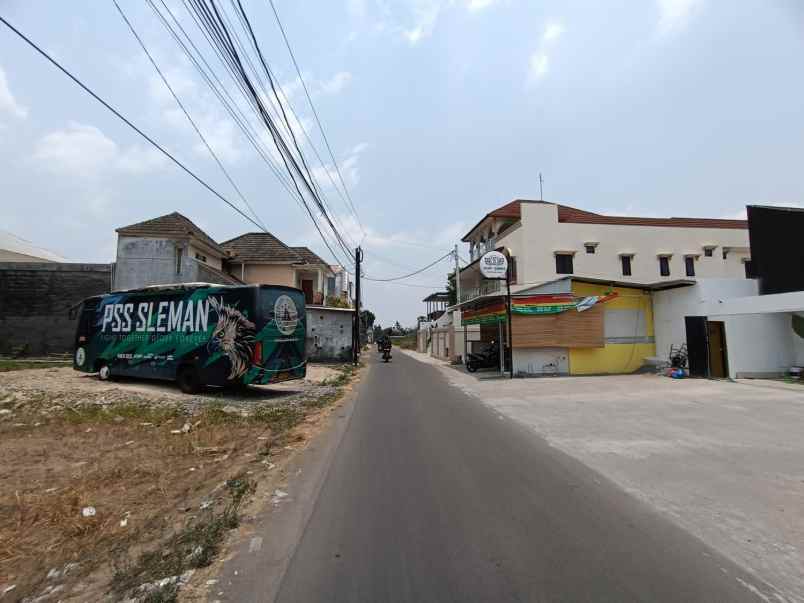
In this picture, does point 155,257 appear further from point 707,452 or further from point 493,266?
point 707,452

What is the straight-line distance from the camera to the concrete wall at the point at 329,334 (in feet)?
92.7

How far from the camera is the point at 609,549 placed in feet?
11.2

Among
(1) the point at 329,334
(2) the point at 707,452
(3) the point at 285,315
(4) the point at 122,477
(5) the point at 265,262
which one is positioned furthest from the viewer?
(5) the point at 265,262

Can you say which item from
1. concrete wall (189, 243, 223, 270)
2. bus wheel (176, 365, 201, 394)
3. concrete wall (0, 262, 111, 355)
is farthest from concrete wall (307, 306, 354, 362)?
bus wheel (176, 365, 201, 394)

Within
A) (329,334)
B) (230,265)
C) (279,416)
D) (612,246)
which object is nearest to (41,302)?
(230,265)

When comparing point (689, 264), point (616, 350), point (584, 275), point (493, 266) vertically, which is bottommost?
point (616, 350)

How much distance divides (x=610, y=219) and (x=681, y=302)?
15570mm

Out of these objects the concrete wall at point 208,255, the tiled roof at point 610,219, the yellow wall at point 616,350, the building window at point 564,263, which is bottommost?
the yellow wall at point 616,350

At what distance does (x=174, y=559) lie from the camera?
3.36m

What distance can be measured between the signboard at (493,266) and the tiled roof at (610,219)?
39.4 ft

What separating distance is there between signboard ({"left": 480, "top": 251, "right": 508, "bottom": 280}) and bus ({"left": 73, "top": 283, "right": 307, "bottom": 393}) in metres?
10.8

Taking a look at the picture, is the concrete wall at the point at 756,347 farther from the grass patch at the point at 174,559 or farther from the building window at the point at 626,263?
the grass patch at the point at 174,559

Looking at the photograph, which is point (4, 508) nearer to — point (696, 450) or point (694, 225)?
point (696, 450)

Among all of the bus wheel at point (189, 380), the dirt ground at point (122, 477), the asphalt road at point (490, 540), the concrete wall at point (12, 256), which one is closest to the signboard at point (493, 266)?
the dirt ground at point (122, 477)
